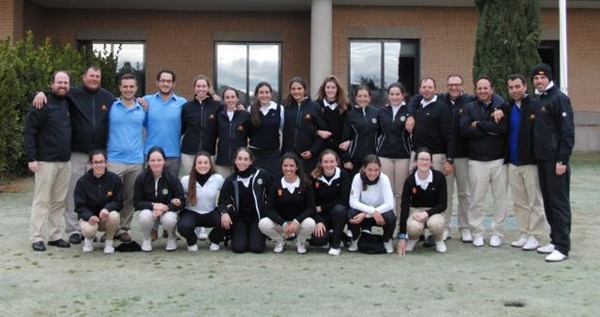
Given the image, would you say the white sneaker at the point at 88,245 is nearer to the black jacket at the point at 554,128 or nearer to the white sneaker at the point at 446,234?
the white sneaker at the point at 446,234

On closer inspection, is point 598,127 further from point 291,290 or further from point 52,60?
point 291,290

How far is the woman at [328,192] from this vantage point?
668cm

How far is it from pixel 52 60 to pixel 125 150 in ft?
24.6

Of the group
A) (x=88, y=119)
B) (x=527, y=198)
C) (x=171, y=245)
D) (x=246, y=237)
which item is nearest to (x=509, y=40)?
(x=527, y=198)

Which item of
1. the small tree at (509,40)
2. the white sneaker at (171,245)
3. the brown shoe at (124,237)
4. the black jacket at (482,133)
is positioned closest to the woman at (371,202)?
the black jacket at (482,133)

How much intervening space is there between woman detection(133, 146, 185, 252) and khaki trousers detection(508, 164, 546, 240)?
3560mm

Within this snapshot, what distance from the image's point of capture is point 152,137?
23.8 ft

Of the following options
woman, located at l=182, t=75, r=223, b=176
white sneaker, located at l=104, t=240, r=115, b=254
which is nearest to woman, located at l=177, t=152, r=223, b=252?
woman, located at l=182, t=75, r=223, b=176

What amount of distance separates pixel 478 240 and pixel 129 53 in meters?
14.4

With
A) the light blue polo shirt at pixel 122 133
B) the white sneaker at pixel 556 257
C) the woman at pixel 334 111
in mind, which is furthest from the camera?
the woman at pixel 334 111

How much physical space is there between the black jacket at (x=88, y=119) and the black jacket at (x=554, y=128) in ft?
14.9

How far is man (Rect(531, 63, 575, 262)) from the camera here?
245 inches

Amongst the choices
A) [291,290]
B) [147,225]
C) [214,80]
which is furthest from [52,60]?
[291,290]

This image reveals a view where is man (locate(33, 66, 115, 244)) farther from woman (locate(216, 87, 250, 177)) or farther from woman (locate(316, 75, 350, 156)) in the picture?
woman (locate(316, 75, 350, 156))
